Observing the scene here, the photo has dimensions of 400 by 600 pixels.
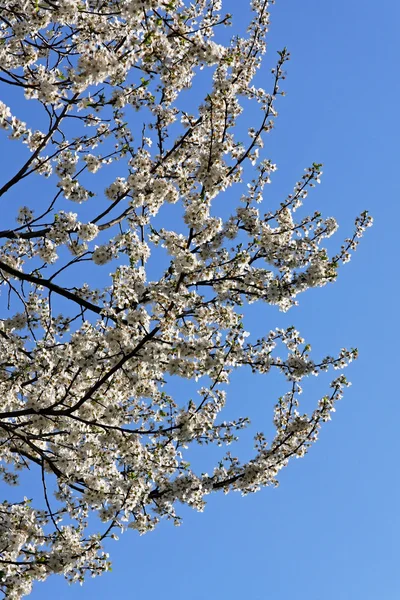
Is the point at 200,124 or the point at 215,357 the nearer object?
the point at 215,357

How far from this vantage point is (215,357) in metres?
8.93

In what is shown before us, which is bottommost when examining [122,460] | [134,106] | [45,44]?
[122,460]

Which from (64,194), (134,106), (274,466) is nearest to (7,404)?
(64,194)

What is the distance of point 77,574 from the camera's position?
30.9 feet

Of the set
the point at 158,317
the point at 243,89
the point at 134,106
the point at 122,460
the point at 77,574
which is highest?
the point at 134,106

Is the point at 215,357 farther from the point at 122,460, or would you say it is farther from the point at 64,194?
the point at 64,194

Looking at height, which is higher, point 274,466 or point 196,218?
point 196,218

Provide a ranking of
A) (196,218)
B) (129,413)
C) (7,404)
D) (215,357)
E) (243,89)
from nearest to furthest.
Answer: (196,218) < (215,357) < (243,89) < (7,404) < (129,413)

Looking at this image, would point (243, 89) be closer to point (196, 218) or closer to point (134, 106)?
point (134, 106)

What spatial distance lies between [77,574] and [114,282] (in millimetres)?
4259

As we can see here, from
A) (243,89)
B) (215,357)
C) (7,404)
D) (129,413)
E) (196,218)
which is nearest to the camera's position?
(196,218)

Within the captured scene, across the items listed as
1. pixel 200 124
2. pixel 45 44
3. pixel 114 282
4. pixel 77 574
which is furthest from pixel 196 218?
pixel 77 574

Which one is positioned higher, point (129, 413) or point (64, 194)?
point (64, 194)

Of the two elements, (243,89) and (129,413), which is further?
(129,413)
